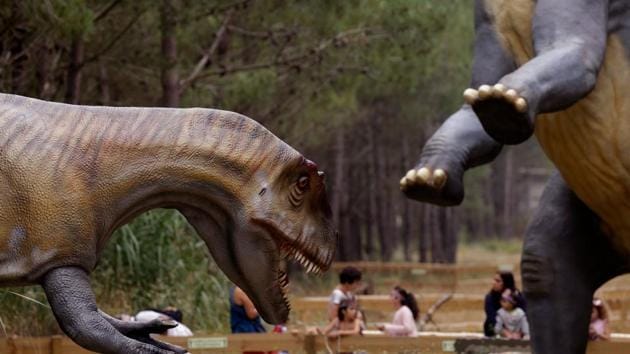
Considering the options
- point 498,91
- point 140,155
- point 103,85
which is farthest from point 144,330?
point 103,85

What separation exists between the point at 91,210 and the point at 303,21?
11603 millimetres

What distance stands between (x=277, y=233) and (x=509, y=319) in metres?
5.34

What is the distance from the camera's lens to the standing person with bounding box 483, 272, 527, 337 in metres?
9.93

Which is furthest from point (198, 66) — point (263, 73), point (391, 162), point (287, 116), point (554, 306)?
point (391, 162)

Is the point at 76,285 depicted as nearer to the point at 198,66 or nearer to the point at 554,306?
the point at 554,306

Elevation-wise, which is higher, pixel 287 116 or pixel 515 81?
pixel 287 116

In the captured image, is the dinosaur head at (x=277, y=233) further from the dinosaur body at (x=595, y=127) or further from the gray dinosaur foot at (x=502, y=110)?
the gray dinosaur foot at (x=502, y=110)

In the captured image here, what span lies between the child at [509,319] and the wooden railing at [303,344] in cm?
110

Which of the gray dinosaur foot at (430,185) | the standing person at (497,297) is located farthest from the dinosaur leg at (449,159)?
the standing person at (497,297)

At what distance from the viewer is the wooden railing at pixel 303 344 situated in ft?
26.1

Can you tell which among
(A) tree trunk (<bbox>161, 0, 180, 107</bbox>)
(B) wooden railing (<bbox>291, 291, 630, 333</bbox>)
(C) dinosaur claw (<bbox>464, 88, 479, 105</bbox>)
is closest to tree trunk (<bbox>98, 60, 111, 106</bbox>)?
(A) tree trunk (<bbox>161, 0, 180, 107</bbox>)

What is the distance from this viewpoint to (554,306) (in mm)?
4922

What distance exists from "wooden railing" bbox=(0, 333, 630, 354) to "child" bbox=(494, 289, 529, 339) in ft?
3.60

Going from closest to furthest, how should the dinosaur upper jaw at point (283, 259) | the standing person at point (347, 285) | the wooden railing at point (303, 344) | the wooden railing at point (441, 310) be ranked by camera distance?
the dinosaur upper jaw at point (283, 259) < the wooden railing at point (303, 344) < the standing person at point (347, 285) < the wooden railing at point (441, 310)
